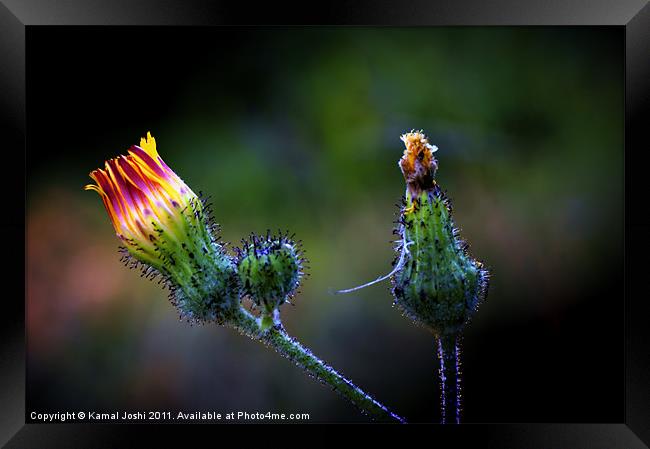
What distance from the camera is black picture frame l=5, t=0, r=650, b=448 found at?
3.04m

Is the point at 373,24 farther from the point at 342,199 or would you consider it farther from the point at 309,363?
the point at 342,199

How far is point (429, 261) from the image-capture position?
2.57m

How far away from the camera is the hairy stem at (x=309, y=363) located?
2.58 metres

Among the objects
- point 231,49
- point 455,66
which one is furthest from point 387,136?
point 231,49

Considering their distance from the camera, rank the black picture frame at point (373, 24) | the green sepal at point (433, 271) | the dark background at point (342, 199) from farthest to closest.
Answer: the dark background at point (342, 199), the black picture frame at point (373, 24), the green sepal at point (433, 271)

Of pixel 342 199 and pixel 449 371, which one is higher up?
pixel 342 199

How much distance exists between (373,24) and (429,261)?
45.1 inches

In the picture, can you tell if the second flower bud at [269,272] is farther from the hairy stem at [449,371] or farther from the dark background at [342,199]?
the dark background at [342,199]

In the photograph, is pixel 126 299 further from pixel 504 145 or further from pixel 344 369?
pixel 504 145

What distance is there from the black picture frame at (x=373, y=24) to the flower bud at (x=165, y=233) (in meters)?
0.69

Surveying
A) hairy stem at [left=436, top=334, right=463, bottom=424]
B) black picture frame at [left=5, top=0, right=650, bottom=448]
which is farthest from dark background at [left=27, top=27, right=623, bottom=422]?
hairy stem at [left=436, top=334, right=463, bottom=424]

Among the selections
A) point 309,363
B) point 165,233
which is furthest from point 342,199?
point 309,363

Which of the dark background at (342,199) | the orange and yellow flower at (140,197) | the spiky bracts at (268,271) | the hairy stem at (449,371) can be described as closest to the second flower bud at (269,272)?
the spiky bracts at (268,271)

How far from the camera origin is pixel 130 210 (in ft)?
8.96
